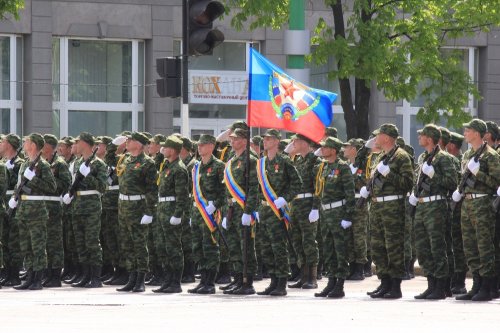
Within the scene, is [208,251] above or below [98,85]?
below

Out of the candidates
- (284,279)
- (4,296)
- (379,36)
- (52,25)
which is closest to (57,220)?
(4,296)

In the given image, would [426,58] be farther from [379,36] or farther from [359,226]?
[359,226]

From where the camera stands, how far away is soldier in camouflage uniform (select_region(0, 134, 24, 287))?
782 inches

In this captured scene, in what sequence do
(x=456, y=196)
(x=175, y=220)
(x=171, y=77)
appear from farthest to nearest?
(x=171, y=77)
(x=175, y=220)
(x=456, y=196)

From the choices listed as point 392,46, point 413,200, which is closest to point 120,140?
point 413,200

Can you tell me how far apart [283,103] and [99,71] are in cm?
1928

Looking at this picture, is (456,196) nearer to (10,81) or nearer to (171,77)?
(171,77)

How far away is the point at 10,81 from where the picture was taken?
117 ft

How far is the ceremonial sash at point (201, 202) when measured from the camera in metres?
17.8

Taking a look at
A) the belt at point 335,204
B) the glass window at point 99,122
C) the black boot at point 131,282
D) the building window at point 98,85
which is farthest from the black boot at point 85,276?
the glass window at point 99,122

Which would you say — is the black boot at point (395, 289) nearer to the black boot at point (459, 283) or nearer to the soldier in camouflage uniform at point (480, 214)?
the soldier in camouflage uniform at point (480, 214)

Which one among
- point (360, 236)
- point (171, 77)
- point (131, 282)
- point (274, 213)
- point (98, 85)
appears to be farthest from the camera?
point (98, 85)

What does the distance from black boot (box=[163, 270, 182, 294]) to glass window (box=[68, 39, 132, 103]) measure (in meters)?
18.9

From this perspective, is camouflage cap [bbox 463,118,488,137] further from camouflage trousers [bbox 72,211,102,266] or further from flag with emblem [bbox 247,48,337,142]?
camouflage trousers [bbox 72,211,102,266]
